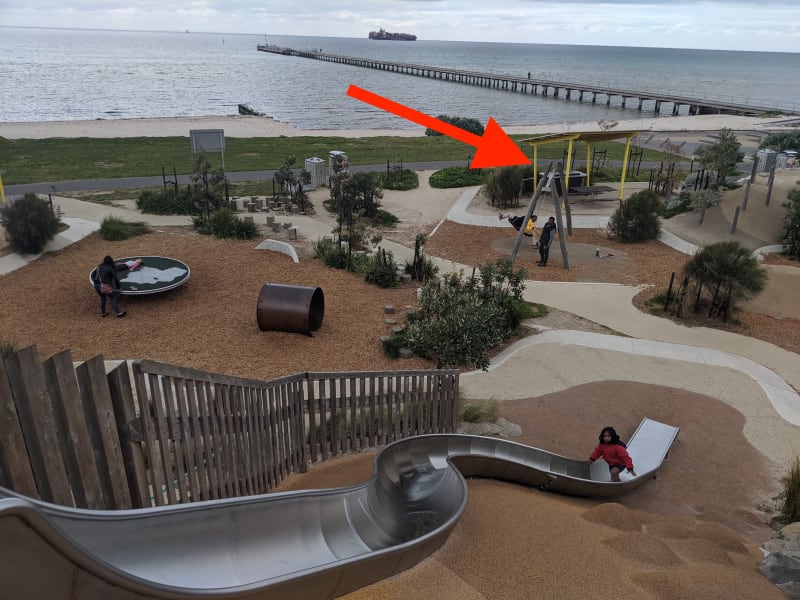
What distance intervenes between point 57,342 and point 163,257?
14.1 feet

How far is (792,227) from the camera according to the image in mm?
18844

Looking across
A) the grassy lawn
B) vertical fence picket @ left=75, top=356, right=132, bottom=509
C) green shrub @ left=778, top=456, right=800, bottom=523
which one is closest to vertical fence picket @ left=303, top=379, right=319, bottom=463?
vertical fence picket @ left=75, top=356, right=132, bottom=509

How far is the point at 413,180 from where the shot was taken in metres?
28.5

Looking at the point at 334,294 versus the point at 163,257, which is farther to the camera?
the point at 163,257

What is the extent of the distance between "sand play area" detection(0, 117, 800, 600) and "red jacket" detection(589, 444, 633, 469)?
19.4 inches

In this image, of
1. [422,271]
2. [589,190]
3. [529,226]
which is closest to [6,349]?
[422,271]

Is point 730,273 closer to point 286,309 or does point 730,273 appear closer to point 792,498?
point 792,498

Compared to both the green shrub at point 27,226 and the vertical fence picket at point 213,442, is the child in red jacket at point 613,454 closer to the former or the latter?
the vertical fence picket at point 213,442

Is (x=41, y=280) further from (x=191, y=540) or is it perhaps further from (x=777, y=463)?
(x=777, y=463)

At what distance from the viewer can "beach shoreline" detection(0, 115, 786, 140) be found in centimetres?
4550

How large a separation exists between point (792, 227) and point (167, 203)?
791 inches

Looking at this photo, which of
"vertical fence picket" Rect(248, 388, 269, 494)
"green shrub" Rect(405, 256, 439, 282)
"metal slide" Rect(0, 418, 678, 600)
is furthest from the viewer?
"green shrub" Rect(405, 256, 439, 282)

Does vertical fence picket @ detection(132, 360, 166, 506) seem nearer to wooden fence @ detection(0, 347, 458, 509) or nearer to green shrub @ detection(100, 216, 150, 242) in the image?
wooden fence @ detection(0, 347, 458, 509)

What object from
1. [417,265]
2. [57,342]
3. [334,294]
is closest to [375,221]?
[417,265]
